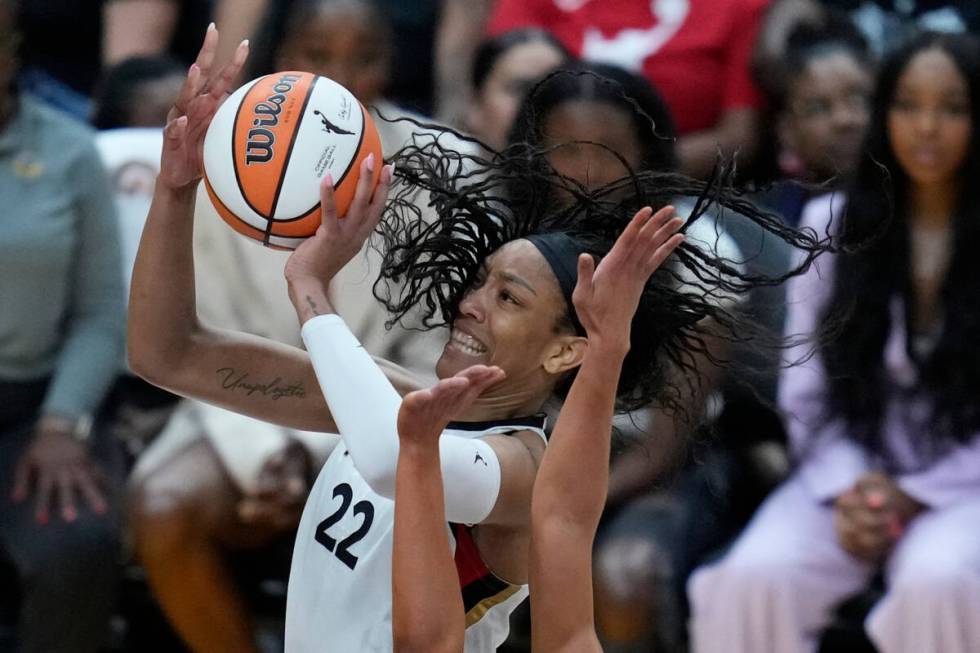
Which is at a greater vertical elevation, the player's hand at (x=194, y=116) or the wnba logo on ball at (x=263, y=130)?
the wnba logo on ball at (x=263, y=130)

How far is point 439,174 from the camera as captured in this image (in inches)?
131

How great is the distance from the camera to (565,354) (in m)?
3.00

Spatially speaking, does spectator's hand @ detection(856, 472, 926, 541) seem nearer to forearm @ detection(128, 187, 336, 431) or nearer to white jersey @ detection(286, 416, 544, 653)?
white jersey @ detection(286, 416, 544, 653)

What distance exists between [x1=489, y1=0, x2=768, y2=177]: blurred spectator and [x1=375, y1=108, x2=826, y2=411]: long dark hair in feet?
6.34

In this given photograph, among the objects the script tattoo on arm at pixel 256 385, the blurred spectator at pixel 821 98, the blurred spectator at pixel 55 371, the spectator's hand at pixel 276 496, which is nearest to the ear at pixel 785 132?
the blurred spectator at pixel 821 98

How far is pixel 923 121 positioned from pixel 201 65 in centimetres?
214

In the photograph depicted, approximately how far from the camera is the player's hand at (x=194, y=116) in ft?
10.1

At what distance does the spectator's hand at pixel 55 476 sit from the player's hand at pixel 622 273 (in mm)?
2337

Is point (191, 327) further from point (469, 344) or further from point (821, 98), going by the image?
point (821, 98)

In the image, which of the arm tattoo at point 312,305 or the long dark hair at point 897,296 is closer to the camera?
the arm tattoo at point 312,305

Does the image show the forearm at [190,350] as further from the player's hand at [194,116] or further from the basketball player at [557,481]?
the basketball player at [557,481]

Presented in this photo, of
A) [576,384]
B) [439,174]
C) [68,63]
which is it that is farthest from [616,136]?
[68,63]

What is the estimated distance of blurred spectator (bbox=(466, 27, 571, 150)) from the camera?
199 inches

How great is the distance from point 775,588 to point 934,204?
3.61 feet
